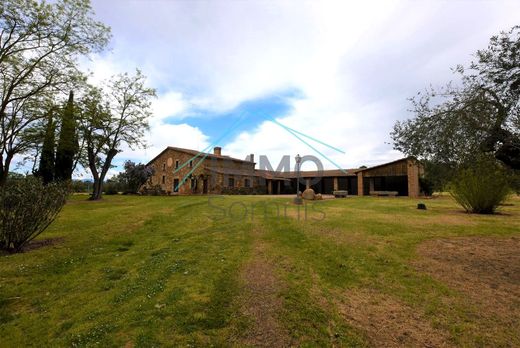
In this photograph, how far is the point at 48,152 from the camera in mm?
26359

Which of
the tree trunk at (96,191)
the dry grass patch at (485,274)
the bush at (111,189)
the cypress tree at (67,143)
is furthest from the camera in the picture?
the bush at (111,189)

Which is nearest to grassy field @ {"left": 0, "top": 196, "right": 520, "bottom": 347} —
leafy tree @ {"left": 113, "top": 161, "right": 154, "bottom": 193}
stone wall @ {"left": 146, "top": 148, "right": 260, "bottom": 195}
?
stone wall @ {"left": 146, "top": 148, "right": 260, "bottom": 195}

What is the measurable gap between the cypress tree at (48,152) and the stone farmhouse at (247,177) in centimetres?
1080

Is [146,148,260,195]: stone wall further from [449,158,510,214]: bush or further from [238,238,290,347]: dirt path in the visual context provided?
[238,238,290,347]: dirt path

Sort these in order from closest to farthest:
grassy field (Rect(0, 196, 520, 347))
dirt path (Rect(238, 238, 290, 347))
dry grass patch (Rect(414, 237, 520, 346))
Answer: dirt path (Rect(238, 238, 290, 347)) → grassy field (Rect(0, 196, 520, 347)) → dry grass patch (Rect(414, 237, 520, 346))

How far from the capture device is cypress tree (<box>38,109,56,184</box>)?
21.1 metres

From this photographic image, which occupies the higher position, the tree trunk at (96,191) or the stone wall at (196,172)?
the stone wall at (196,172)

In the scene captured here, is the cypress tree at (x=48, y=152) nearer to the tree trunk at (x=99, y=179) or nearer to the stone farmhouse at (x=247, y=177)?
the tree trunk at (x=99, y=179)

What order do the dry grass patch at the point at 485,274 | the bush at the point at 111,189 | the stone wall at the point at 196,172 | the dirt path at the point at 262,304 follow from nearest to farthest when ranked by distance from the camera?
1. the dirt path at the point at 262,304
2. the dry grass patch at the point at 485,274
3. the stone wall at the point at 196,172
4. the bush at the point at 111,189

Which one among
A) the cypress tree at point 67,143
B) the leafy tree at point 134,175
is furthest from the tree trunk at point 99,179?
the leafy tree at point 134,175

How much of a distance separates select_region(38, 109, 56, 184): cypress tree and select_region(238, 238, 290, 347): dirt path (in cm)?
1831

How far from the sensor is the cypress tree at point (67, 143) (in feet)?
65.3

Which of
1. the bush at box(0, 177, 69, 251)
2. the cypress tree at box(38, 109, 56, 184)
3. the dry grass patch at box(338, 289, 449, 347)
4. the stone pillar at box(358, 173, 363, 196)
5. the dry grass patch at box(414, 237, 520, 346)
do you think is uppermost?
the cypress tree at box(38, 109, 56, 184)

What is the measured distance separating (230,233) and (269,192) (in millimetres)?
32338
